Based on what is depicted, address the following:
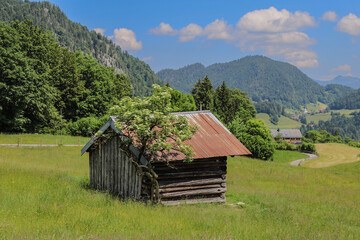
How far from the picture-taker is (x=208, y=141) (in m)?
14.8

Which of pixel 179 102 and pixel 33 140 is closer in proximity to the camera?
pixel 33 140

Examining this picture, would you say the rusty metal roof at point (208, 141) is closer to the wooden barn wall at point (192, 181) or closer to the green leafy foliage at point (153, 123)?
the wooden barn wall at point (192, 181)

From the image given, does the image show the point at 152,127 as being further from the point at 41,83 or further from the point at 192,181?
the point at 41,83

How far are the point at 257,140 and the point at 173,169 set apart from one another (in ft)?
170

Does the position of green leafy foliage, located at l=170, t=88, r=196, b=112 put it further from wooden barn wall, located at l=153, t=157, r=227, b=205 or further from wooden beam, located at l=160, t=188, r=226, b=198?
wooden beam, located at l=160, t=188, r=226, b=198

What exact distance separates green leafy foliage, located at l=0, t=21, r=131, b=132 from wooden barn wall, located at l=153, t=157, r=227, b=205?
33.7 metres

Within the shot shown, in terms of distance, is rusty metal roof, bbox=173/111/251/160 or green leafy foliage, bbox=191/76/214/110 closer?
rusty metal roof, bbox=173/111/251/160

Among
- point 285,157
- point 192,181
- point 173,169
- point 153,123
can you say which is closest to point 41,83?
point 173,169

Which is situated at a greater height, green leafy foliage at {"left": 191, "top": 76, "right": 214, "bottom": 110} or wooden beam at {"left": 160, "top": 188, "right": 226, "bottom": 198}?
green leafy foliage at {"left": 191, "top": 76, "right": 214, "bottom": 110}

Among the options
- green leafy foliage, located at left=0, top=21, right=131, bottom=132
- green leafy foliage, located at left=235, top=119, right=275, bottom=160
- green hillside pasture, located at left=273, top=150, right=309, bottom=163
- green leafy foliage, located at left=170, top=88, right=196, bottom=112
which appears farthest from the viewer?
green hillside pasture, located at left=273, top=150, right=309, bottom=163

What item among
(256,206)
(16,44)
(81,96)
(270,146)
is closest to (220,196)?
→ (256,206)

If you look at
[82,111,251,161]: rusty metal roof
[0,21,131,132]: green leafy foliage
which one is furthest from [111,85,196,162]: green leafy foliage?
[0,21,131,132]: green leafy foliage

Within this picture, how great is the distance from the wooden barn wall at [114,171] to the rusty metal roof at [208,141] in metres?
0.78

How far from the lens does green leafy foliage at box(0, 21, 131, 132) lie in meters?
40.1
